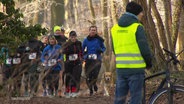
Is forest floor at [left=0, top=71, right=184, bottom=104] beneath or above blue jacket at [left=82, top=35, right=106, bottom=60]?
beneath

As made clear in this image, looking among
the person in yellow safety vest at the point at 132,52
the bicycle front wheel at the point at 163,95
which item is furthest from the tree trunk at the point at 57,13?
the person in yellow safety vest at the point at 132,52

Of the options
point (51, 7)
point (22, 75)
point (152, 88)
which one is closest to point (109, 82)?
point (152, 88)

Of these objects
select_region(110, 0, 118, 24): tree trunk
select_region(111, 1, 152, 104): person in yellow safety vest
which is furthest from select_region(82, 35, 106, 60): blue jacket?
select_region(110, 0, 118, 24): tree trunk

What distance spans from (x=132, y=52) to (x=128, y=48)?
8cm

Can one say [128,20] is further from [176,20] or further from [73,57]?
[176,20]

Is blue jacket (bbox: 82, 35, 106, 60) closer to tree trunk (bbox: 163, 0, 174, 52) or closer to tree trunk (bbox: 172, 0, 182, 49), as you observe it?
tree trunk (bbox: 163, 0, 174, 52)

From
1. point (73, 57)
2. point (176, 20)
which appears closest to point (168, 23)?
point (176, 20)

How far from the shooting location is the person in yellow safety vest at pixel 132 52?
7.95 meters

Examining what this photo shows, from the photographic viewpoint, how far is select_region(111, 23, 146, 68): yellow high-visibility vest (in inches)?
314

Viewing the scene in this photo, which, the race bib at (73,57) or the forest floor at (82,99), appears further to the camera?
the race bib at (73,57)

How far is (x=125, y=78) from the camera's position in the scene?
8.23 m

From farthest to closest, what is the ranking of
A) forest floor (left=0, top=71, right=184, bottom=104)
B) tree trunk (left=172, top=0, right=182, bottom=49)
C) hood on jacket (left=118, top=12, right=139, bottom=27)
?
1. tree trunk (left=172, top=0, right=182, bottom=49)
2. forest floor (left=0, top=71, right=184, bottom=104)
3. hood on jacket (left=118, top=12, right=139, bottom=27)

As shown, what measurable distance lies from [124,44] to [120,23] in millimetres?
311

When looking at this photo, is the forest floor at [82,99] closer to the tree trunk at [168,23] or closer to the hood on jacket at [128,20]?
the hood on jacket at [128,20]
